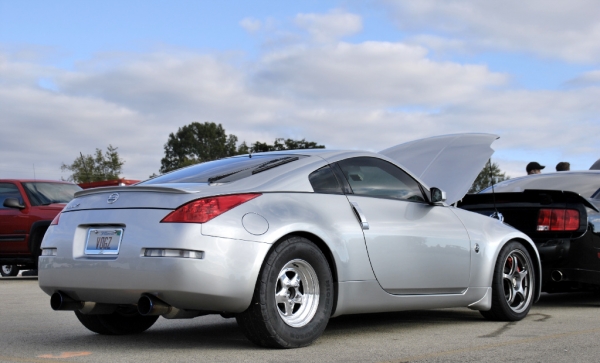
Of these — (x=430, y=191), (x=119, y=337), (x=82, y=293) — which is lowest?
(x=119, y=337)

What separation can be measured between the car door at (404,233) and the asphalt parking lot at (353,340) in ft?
1.34

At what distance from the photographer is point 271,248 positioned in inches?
204

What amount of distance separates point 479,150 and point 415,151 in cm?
78

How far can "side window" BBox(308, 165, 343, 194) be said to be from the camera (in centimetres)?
574

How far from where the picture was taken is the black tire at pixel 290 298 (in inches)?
201

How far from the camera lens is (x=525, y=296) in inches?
283

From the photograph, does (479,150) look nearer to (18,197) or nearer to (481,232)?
(481,232)

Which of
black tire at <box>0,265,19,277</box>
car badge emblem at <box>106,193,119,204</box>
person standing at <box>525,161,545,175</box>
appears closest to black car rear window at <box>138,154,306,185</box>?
car badge emblem at <box>106,193,119,204</box>

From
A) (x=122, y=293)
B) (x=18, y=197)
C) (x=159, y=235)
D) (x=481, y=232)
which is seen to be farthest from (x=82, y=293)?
(x=18, y=197)

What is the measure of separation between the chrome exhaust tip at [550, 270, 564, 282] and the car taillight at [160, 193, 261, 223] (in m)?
4.00

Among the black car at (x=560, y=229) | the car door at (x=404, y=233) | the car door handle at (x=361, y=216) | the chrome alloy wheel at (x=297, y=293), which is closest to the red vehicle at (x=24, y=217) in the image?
the black car at (x=560, y=229)

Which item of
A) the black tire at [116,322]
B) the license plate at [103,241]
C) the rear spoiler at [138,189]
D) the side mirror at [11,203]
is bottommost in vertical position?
the black tire at [116,322]

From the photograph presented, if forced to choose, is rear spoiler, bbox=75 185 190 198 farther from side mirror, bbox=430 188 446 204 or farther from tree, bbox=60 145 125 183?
tree, bbox=60 145 125 183

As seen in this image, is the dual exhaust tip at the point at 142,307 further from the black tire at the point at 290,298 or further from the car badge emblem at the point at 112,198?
the car badge emblem at the point at 112,198
